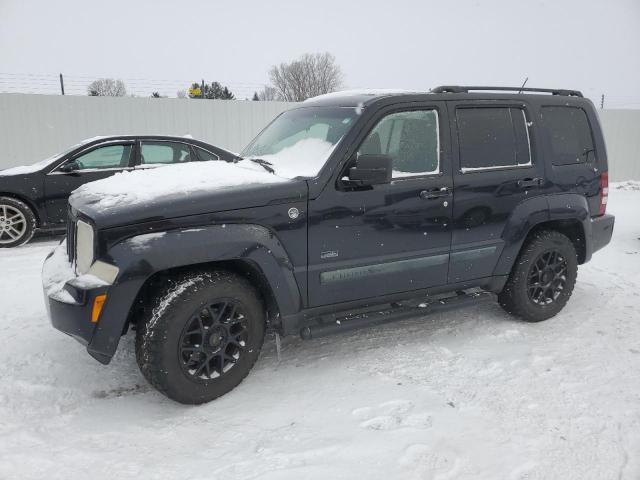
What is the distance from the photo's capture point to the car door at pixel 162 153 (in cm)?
734

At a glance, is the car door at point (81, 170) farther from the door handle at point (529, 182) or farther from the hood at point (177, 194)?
the door handle at point (529, 182)

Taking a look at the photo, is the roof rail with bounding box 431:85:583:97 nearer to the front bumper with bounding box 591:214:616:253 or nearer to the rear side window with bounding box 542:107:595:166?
the rear side window with bounding box 542:107:595:166

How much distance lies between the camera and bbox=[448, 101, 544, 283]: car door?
3781 mm

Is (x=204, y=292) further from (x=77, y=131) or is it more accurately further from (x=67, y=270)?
(x=77, y=131)

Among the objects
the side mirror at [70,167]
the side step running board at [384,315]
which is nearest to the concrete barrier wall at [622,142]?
the side step running board at [384,315]

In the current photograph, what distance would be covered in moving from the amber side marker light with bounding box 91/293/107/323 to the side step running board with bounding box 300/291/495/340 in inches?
49.6

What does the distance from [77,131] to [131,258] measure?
1223cm

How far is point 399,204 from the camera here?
11.5 ft

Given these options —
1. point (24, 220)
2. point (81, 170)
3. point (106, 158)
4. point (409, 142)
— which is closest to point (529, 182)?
point (409, 142)

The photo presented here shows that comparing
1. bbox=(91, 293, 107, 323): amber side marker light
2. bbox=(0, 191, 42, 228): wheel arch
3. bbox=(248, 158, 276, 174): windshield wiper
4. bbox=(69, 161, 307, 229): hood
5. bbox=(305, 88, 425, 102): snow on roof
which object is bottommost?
bbox=(0, 191, 42, 228): wheel arch

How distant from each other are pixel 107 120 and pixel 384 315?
12447 mm

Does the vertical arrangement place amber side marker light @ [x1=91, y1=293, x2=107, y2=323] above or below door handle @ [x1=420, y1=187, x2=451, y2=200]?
below

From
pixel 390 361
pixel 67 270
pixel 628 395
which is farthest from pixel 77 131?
pixel 628 395

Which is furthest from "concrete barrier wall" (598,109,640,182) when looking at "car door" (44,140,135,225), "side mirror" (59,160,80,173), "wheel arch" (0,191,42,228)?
"wheel arch" (0,191,42,228)
